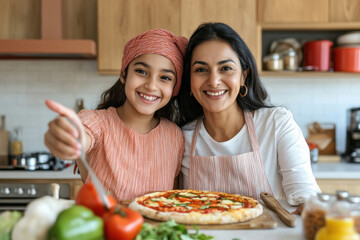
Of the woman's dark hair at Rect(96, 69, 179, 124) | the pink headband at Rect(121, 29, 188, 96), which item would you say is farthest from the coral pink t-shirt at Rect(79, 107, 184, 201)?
the pink headband at Rect(121, 29, 188, 96)

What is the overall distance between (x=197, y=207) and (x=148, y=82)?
57 centimetres

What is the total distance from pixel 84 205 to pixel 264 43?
2.64 meters

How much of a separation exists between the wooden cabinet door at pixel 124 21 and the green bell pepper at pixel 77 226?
7.10 feet

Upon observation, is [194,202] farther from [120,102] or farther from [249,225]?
[120,102]

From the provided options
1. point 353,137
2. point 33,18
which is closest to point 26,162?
point 33,18

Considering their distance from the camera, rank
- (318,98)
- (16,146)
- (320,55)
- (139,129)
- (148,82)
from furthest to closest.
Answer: (318,98), (16,146), (320,55), (139,129), (148,82)

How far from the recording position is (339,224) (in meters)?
0.84

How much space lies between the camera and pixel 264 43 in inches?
129

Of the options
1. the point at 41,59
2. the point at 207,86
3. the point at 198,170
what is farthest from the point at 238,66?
the point at 41,59

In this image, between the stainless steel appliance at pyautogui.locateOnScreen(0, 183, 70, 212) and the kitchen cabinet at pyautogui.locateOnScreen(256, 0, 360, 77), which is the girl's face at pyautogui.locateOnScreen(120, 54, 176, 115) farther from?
the kitchen cabinet at pyautogui.locateOnScreen(256, 0, 360, 77)

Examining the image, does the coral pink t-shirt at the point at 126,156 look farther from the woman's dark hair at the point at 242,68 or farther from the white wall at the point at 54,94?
the white wall at the point at 54,94

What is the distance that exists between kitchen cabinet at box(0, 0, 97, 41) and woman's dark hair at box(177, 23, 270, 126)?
1620 millimetres

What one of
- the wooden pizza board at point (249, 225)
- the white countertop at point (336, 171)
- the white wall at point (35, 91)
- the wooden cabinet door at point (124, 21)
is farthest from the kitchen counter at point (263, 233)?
the white wall at point (35, 91)

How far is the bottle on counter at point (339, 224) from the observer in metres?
0.84
